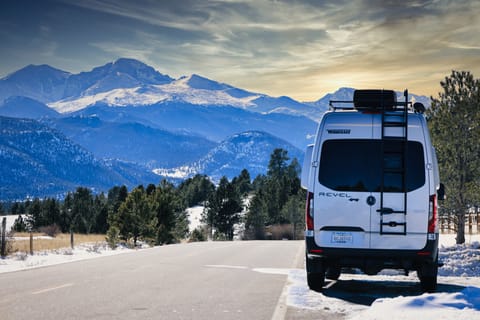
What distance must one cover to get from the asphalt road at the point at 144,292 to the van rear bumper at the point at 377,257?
3.46ft

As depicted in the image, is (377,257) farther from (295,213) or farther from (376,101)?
(295,213)

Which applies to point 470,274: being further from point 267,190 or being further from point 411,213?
point 267,190

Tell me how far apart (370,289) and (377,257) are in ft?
5.28

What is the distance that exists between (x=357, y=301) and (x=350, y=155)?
2.32 meters

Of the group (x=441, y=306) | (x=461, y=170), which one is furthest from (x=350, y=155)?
(x=461, y=170)

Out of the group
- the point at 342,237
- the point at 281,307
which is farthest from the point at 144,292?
the point at 342,237

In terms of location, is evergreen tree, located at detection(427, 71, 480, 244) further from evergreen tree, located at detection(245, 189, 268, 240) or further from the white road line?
evergreen tree, located at detection(245, 189, 268, 240)

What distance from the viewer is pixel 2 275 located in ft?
41.7

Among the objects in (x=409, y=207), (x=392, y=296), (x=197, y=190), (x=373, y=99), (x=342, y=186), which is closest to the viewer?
(x=409, y=207)

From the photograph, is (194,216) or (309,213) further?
(194,216)

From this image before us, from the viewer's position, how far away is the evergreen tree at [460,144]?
68.5 feet

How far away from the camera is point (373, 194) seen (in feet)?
31.4

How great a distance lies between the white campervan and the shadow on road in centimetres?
45

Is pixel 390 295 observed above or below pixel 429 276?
below
